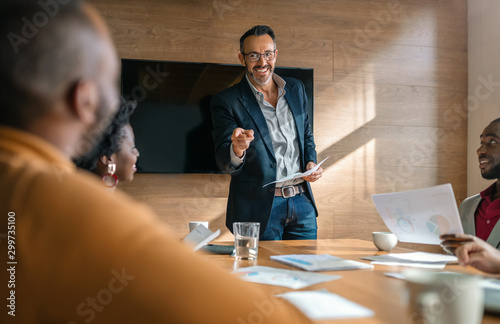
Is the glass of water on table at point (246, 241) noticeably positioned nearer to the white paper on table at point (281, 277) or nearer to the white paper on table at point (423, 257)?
the white paper on table at point (281, 277)

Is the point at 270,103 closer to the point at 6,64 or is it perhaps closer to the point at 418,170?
the point at 418,170

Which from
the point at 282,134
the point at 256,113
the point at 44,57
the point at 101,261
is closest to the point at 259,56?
the point at 256,113

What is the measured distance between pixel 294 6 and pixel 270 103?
143 cm

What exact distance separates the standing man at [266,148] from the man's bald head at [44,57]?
161 centimetres

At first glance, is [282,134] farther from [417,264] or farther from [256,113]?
[417,264]

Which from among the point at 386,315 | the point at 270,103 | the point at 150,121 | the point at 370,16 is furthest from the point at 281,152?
the point at 370,16

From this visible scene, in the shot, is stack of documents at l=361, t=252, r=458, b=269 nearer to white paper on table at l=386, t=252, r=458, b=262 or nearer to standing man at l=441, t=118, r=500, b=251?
Result: white paper on table at l=386, t=252, r=458, b=262

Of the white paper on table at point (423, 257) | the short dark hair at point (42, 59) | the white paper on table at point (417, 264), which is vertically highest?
the short dark hair at point (42, 59)

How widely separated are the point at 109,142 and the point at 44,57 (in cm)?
147

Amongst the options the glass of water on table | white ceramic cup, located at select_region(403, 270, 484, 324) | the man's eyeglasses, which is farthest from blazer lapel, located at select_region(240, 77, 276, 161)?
white ceramic cup, located at select_region(403, 270, 484, 324)

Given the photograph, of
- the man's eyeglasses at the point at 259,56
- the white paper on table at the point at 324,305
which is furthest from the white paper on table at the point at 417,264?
the man's eyeglasses at the point at 259,56

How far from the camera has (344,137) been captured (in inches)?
142

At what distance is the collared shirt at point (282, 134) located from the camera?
7.84 feet

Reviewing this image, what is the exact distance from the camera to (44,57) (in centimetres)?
48
